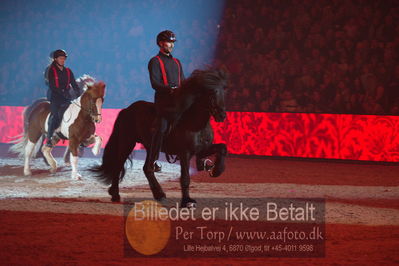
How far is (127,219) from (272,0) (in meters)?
12.0

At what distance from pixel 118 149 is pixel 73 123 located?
10.4 ft

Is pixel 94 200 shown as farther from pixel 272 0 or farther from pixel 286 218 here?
pixel 272 0

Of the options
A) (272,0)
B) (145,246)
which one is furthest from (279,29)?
(145,246)

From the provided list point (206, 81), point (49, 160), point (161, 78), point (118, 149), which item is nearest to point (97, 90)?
point (49, 160)

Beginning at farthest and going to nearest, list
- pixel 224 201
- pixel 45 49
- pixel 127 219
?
pixel 45 49
pixel 224 201
pixel 127 219

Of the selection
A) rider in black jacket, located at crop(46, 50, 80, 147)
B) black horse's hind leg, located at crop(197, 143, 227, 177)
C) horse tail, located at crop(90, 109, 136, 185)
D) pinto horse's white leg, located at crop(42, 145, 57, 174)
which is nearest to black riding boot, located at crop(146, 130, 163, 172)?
black horse's hind leg, located at crop(197, 143, 227, 177)

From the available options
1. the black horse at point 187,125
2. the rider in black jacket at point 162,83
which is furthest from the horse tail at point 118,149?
the rider in black jacket at point 162,83

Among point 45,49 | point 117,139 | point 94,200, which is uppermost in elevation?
point 45,49

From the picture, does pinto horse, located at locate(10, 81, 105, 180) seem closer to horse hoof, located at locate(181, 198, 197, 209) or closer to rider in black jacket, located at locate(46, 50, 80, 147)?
rider in black jacket, located at locate(46, 50, 80, 147)

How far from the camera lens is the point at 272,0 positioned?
56.5 feet

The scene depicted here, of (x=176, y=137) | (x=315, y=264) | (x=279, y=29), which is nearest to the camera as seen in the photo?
(x=315, y=264)

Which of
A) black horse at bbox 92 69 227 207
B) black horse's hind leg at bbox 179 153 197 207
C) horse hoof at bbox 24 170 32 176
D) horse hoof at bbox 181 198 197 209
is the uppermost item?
black horse at bbox 92 69 227 207

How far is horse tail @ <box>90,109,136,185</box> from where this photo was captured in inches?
325

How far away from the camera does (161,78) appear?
759cm
